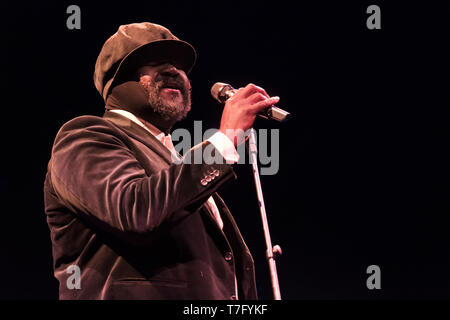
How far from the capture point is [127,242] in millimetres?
1371

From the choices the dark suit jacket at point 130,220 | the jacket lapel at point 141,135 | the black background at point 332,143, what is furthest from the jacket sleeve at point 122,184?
the black background at point 332,143

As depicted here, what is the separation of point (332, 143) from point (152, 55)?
6.80 feet

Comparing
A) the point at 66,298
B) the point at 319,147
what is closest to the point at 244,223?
the point at 319,147

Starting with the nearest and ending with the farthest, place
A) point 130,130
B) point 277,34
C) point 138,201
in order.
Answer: point 138,201
point 130,130
point 277,34

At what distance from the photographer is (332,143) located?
362 cm

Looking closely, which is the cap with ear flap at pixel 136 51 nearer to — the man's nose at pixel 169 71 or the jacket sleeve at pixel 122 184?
the man's nose at pixel 169 71

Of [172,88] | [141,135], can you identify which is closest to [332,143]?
[172,88]

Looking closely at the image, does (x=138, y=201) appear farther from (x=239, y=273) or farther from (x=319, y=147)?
(x=319, y=147)

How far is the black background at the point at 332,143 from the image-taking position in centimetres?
333

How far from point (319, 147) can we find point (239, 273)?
2.07 meters

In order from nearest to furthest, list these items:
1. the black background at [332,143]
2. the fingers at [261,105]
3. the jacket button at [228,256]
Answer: the fingers at [261,105] < the jacket button at [228,256] < the black background at [332,143]

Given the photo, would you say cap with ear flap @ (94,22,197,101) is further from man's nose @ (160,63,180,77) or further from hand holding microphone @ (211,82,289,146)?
hand holding microphone @ (211,82,289,146)

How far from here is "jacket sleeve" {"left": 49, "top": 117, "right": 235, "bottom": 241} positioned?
4.25 feet

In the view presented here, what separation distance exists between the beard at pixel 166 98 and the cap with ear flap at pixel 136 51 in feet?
0.25
